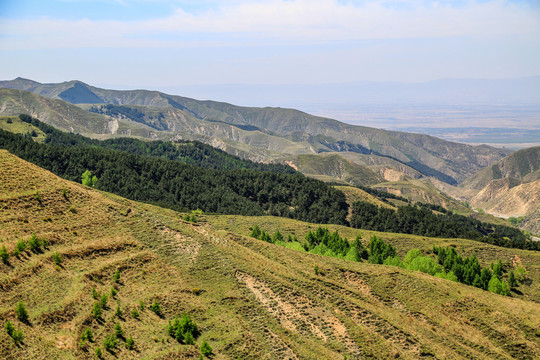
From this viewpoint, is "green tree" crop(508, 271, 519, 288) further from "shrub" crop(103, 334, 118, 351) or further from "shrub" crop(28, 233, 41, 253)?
"shrub" crop(28, 233, 41, 253)

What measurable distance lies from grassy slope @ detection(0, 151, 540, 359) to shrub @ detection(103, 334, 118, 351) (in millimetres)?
1222

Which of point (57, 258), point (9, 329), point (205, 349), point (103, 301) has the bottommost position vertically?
point (205, 349)

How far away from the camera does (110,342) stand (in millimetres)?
56188

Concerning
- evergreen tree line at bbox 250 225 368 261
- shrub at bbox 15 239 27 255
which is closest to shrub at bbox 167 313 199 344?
shrub at bbox 15 239 27 255

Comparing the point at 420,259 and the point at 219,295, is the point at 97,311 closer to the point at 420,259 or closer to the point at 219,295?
the point at 219,295

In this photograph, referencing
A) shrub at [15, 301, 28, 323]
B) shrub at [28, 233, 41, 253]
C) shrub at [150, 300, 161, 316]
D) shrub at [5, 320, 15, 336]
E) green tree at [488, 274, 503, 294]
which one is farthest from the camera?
green tree at [488, 274, 503, 294]

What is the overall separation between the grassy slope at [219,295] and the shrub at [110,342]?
1222 mm

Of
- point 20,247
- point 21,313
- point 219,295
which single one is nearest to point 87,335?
point 21,313

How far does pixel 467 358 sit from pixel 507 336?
1722 cm

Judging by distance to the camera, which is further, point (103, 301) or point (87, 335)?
point (103, 301)

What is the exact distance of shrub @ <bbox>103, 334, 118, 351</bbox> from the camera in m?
55.8

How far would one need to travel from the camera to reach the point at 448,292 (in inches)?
3730

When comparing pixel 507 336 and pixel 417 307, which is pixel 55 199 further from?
pixel 507 336

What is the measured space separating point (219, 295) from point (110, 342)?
22.5 m
